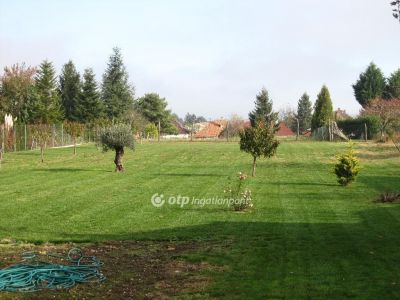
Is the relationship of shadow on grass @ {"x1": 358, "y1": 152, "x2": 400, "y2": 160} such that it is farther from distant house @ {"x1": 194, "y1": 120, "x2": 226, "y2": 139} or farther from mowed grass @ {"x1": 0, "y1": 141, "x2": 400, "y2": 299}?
distant house @ {"x1": 194, "y1": 120, "x2": 226, "y2": 139}

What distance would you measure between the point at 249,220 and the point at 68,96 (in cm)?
5640

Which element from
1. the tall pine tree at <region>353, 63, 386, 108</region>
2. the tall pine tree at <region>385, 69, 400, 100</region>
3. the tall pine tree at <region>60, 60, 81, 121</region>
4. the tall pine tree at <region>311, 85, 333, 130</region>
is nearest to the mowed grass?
the tall pine tree at <region>311, 85, 333, 130</region>

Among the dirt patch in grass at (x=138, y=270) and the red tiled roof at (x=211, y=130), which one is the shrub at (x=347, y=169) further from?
the red tiled roof at (x=211, y=130)

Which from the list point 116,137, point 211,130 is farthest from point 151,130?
point 116,137

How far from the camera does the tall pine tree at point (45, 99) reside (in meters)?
53.7

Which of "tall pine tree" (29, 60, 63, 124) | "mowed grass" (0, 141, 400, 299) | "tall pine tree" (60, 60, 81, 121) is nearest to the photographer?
"mowed grass" (0, 141, 400, 299)

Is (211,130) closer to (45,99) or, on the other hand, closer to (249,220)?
(45,99)

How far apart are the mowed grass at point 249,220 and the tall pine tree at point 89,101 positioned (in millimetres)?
35543

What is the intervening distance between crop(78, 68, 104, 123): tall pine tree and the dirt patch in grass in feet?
173

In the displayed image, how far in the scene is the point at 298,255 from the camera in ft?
29.9

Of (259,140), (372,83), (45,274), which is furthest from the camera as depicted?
(372,83)

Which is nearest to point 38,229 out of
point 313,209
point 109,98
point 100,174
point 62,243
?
point 62,243

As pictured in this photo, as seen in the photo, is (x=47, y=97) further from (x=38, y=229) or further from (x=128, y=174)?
(x=38, y=229)

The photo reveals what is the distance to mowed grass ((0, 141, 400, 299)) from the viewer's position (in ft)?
24.8
